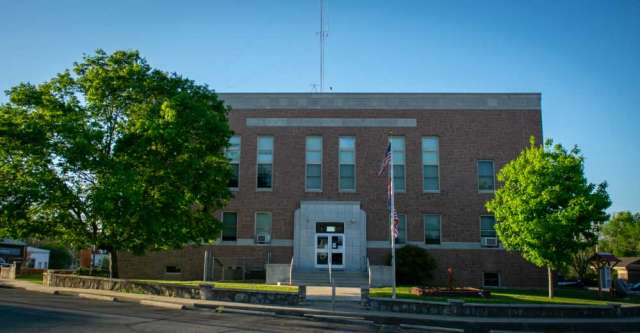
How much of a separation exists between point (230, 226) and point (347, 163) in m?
8.74

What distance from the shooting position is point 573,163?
25.0 metres

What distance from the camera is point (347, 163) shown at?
33.5 m

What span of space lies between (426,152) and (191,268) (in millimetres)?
17091

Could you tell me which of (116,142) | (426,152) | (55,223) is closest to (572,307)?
(426,152)

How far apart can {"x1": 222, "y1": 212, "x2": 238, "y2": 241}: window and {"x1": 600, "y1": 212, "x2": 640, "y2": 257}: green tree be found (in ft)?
226

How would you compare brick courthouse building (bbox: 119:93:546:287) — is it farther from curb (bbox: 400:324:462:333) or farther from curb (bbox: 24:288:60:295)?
curb (bbox: 400:324:462:333)

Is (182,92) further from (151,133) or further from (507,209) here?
(507,209)

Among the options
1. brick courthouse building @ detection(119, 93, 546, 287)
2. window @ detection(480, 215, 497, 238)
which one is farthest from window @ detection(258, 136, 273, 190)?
window @ detection(480, 215, 497, 238)

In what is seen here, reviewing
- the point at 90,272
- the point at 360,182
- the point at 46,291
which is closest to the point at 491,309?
the point at 360,182

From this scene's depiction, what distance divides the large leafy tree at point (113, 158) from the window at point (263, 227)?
7.70 meters

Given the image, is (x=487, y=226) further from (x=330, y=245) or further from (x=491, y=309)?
(x=491, y=309)

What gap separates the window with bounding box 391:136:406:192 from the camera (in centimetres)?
3322

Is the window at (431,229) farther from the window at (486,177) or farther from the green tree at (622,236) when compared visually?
the green tree at (622,236)

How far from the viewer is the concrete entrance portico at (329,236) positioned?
31.4 m
